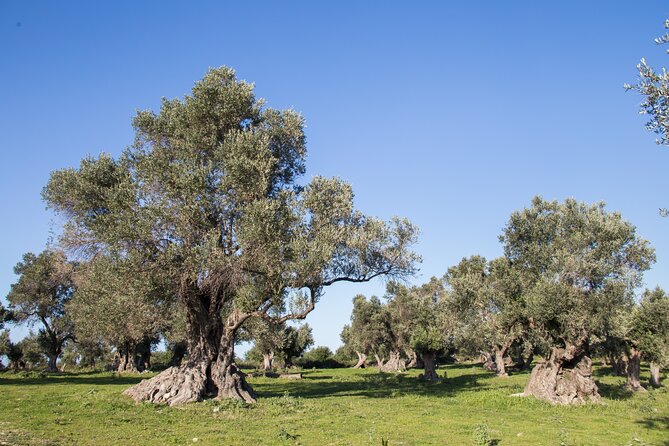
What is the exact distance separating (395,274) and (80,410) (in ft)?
71.5

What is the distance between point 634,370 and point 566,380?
511 inches

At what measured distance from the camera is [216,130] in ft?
112

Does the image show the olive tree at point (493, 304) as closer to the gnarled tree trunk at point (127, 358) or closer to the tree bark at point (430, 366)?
the tree bark at point (430, 366)

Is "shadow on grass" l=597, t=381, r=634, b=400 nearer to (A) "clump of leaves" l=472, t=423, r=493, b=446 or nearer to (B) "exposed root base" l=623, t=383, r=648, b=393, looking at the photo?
(B) "exposed root base" l=623, t=383, r=648, b=393

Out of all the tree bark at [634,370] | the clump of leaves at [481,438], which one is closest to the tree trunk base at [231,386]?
the clump of leaves at [481,438]

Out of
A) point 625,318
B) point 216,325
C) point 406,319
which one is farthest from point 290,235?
point 406,319

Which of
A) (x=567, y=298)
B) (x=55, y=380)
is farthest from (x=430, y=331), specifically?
(x=55, y=380)

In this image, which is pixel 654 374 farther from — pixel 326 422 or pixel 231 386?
pixel 231 386

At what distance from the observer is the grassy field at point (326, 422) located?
1906 cm

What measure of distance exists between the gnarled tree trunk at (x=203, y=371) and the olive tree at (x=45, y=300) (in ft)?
169

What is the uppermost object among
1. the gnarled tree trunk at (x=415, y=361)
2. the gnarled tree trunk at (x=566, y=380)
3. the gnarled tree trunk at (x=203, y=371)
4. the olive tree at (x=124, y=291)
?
the olive tree at (x=124, y=291)

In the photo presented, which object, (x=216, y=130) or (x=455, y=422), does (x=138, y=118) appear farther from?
(x=455, y=422)

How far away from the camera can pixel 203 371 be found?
30.9 m

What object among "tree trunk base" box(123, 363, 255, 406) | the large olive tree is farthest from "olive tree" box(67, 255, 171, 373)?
"tree trunk base" box(123, 363, 255, 406)
